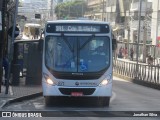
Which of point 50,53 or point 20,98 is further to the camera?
point 20,98

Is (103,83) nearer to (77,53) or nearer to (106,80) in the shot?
(106,80)

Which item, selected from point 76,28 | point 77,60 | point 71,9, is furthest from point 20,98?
point 71,9

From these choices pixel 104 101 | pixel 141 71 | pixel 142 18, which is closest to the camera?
pixel 104 101

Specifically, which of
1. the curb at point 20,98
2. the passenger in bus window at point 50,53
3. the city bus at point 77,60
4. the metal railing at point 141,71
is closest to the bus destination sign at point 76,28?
the city bus at point 77,60

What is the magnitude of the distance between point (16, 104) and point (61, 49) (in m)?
2.60

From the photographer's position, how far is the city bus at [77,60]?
17734 mm

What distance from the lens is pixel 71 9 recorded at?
108m

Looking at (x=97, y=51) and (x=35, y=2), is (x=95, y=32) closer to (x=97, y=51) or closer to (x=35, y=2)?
(x=97, y=51)

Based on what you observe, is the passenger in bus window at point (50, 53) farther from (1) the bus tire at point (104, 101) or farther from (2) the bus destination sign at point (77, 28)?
(1) the bus tire at point (104, 101)

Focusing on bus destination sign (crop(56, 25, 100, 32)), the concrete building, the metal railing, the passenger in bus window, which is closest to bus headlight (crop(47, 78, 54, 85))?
the passenger in bus window

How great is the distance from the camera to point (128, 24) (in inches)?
3179

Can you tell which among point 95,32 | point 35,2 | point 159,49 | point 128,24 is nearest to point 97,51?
point 95,32

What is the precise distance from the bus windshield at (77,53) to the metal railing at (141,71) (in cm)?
1727

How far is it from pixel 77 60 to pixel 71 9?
296 feet
